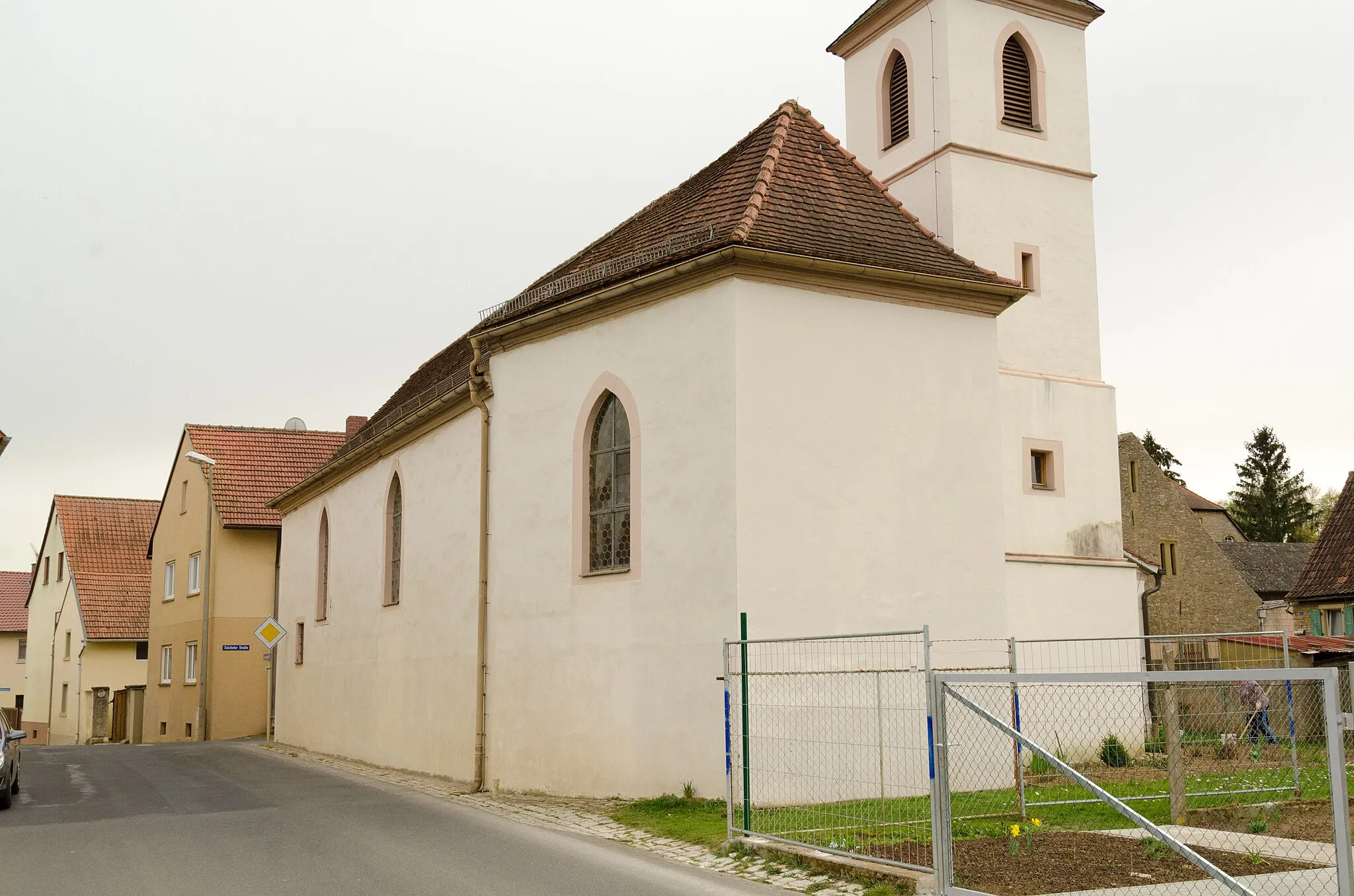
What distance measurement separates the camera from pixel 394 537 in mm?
23656

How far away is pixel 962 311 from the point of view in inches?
624

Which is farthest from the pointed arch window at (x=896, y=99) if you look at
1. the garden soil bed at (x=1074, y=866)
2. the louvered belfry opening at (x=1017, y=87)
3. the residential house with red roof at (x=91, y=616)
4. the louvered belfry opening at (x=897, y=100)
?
the residential house with red roof at (x=91, y=616)

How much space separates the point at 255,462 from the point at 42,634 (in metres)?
23.6

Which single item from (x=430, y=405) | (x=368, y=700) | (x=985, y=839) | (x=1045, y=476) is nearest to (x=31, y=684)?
(x=368, y=700)

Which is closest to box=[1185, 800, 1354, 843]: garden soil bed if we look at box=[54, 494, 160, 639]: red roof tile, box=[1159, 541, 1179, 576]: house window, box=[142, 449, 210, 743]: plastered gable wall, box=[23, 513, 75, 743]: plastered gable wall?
box=[142, 449, 210, 743]: plastered gable wall

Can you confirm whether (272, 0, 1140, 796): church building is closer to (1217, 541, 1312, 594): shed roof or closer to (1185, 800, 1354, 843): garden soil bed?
(1185, 800, 1354, 843): garden soil bed

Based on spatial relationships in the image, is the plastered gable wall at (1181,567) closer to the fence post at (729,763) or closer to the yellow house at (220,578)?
the yellow house at (220,578)

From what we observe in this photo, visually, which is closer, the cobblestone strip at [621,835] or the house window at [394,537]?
the cobblestone strip at [621,835]

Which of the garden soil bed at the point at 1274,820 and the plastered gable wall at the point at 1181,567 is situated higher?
the plastered gable wall at the point at 1181,567

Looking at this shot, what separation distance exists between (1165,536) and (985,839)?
3455 cm

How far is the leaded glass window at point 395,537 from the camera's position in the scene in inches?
910

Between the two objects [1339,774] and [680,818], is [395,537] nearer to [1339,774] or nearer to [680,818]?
[680,818]

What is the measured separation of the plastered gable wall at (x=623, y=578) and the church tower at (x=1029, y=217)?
656 cm

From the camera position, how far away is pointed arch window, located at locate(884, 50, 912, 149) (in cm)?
2142
